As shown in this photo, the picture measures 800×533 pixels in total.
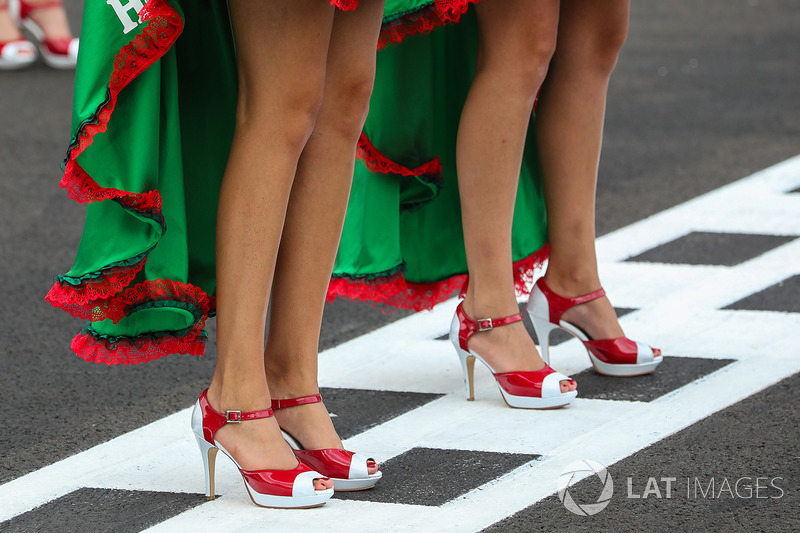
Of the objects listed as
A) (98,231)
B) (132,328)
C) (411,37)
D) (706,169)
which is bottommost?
(706,169)

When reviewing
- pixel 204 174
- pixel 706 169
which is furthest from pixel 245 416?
pixel 706 169

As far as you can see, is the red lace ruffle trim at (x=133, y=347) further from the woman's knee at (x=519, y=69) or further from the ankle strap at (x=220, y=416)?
the woman's knee at (x=519, y=69)

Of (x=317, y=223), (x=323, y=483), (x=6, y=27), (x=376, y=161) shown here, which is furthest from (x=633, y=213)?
(x=6, y=27)

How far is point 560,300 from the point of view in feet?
10.0

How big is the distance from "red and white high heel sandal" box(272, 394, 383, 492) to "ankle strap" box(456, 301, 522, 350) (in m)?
0.58

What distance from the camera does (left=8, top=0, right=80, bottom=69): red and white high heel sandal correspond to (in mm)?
7672

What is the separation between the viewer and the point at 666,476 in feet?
7.80

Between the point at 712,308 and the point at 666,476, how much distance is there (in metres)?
1.27

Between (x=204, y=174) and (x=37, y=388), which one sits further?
(x=37, y=388)

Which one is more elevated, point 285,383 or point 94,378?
point 285,383

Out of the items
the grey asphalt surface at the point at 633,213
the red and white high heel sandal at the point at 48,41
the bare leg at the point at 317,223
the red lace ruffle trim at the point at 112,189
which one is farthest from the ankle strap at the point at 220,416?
the red and white high heel sandal at the point at 48,41

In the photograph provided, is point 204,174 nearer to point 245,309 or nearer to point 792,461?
point 245,309

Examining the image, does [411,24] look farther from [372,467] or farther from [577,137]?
[372,467]

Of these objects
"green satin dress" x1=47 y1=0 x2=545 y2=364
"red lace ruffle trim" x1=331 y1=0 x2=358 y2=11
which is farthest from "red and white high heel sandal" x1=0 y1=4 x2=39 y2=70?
"red lace ruffle trim" x1=331 y1=0 x2=358 y2=11
